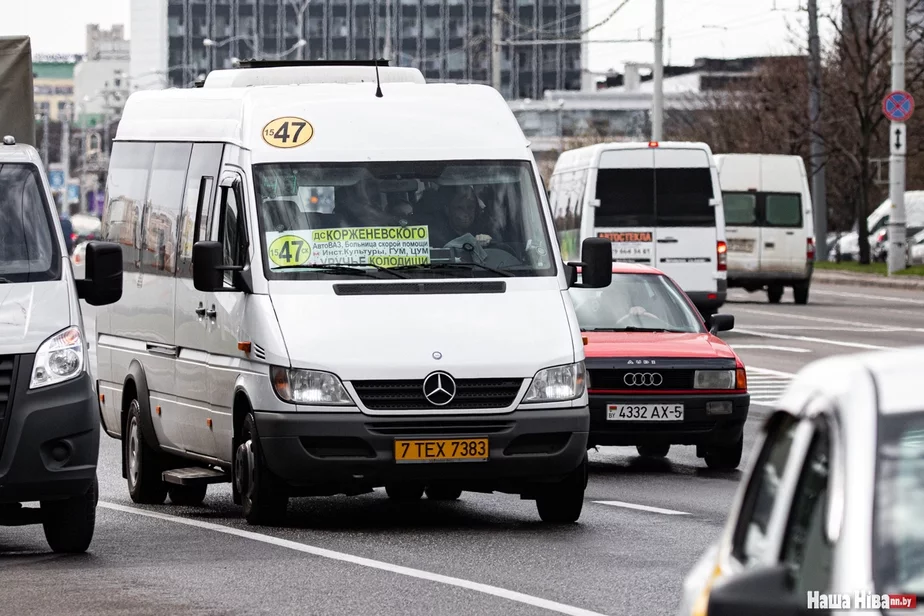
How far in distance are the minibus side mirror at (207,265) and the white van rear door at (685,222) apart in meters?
19.6

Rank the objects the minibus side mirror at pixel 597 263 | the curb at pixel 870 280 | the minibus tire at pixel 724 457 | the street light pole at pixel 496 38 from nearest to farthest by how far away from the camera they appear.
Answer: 1. the minibus side mirror at pixel 597 263
2. the minibus tire at pixel 724 457
3. the curb at pixel 870 280
4. the street light pole at pixel 496 38

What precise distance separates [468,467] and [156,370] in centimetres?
303

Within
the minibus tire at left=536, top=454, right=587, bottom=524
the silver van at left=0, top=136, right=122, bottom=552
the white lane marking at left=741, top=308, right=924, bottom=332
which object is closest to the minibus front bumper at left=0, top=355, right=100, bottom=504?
the silver van at left=0, top=136, right=122, bottom=552

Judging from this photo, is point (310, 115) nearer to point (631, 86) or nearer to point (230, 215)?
point (230, 215)

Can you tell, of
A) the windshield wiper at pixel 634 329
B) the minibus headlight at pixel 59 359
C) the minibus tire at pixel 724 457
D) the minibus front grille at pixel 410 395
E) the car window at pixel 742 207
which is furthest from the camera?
the car window at pixel 742 207

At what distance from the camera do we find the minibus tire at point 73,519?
412 inches

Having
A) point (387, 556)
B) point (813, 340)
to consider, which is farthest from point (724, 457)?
point (813, 340)

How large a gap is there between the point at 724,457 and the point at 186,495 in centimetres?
399

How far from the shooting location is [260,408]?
11.5 m

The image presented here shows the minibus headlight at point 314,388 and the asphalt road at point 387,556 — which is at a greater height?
the minibus headlight at point 314,388

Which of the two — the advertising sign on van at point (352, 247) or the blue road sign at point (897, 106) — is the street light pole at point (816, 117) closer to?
the blue road sign at point (897, 106)

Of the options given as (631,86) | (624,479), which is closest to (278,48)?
Result: (631,86)

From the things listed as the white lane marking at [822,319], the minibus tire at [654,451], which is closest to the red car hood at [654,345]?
the minibus tire at [654,451]

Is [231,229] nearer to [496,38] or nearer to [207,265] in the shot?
[207,265]
